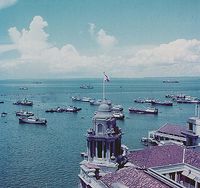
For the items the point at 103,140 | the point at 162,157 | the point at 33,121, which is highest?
the point at 103,140

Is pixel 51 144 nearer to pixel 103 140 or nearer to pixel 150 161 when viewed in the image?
pixel 150 161

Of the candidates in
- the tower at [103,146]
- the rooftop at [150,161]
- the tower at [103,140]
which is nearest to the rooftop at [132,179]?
the rooftop at [150,161]

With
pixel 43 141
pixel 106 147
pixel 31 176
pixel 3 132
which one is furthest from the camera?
pixel 3 132

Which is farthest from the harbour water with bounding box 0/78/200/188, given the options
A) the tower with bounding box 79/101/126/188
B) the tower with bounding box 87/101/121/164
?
the tower with bounding box 87/101/121/164

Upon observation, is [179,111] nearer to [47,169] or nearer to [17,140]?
[17,140]

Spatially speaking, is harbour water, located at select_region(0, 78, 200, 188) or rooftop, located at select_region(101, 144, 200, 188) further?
harbour water, located at select_region(0, 78, 200, 188)

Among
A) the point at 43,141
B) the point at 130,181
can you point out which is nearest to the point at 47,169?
the point at 43,141

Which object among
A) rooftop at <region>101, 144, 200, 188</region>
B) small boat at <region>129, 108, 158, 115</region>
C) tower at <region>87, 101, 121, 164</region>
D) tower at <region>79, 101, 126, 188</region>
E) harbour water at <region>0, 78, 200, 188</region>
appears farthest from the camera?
small boat at <region>129, 108, 158, 115</region>

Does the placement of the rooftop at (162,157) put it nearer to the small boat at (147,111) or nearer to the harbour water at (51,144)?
the harbour water at (51,144)

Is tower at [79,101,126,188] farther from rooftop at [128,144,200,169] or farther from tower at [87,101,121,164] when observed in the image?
rooftop at [128,144,200,169]

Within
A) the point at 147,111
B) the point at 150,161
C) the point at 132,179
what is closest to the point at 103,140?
the point at 150,161

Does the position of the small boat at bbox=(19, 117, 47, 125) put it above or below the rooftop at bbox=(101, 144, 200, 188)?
below
